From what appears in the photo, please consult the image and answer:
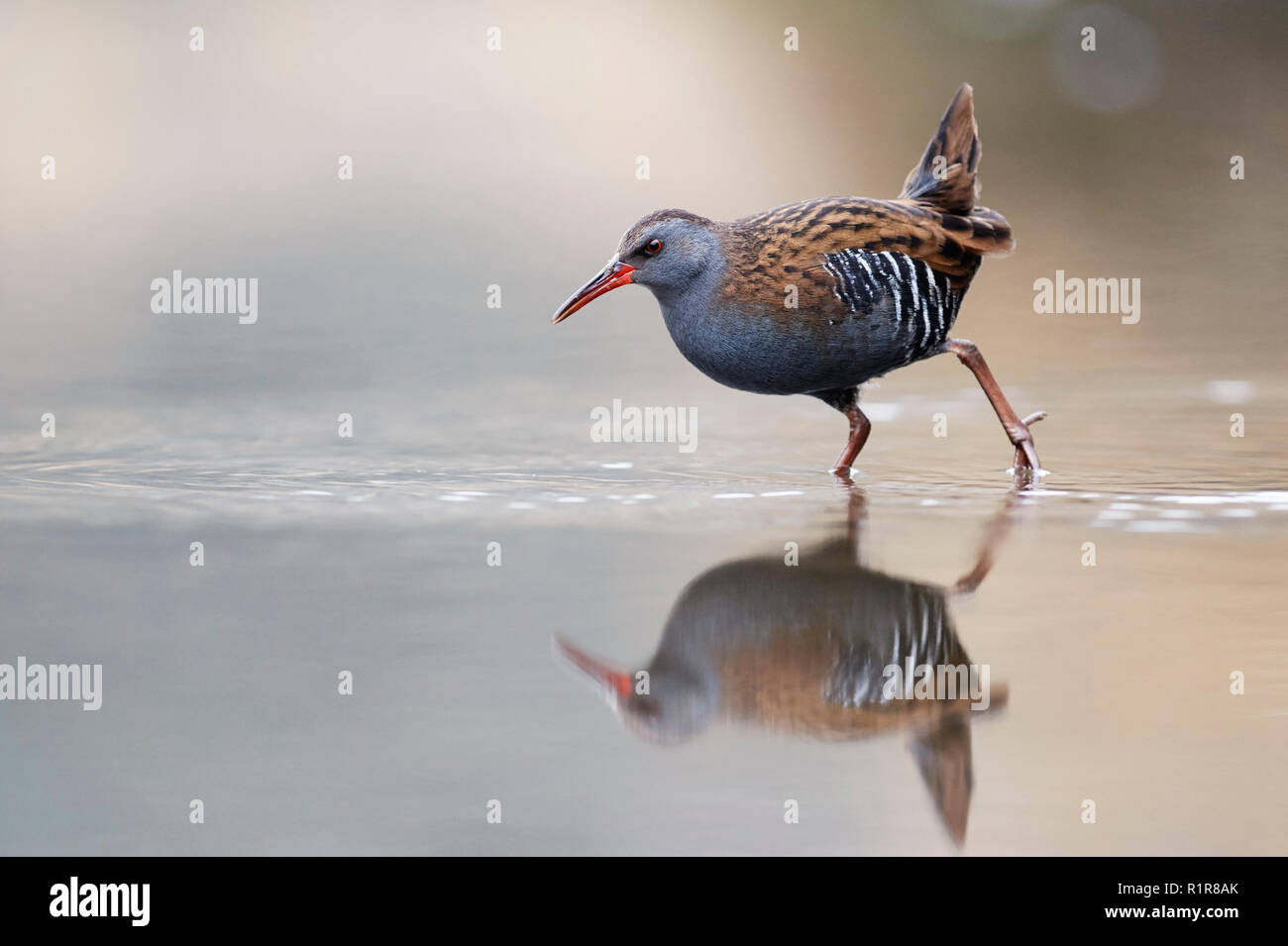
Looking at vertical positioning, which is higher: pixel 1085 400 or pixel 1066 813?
pixel 1085 400

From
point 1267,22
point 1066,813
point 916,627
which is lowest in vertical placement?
point 1066,813

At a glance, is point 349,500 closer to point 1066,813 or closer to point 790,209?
point 790,209

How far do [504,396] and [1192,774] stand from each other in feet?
17.7

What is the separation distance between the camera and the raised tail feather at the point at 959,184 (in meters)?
7.20

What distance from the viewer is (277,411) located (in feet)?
27.3

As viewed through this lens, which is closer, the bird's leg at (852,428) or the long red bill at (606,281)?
the long red bill at (606,281)

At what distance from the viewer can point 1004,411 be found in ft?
23.1

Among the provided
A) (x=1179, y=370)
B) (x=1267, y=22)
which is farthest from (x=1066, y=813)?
(x=1267, y=22)
